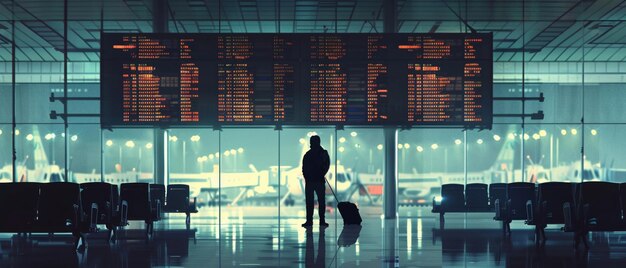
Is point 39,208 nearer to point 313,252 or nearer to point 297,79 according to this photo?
point 313,252

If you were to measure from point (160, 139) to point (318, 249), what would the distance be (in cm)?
1098

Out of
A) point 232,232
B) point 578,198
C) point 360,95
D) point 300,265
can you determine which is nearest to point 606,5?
point 360,95

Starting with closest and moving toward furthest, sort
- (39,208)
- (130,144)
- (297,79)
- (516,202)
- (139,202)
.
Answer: (39,208), (139,202), (516,202), (297,79), (130,144)

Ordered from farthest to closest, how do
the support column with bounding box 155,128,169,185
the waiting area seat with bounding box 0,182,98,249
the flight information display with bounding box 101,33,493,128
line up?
the support column with bounding box 155,128,169,185 → the flight information display with bounding box 101,33,493,128 → the waiting area seat with bounding box 0,182,98,249

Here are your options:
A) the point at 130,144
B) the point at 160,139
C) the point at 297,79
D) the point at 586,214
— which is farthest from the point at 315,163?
the point at 130,144

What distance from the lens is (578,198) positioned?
44.5ft

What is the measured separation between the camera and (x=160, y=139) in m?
22.1

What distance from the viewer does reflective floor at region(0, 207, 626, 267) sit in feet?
33.8

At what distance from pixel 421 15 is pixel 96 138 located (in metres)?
8.90

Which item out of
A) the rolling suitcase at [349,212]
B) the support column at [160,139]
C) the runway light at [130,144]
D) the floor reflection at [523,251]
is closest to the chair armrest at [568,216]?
the floor reflection at [523,251]

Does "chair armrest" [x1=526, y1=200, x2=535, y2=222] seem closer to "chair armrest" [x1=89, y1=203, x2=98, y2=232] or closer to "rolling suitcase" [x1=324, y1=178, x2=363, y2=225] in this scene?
"rolling suitcase" [x1=324, y1=178, x2=363, y2=225]

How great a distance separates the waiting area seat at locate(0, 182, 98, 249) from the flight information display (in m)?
4.82

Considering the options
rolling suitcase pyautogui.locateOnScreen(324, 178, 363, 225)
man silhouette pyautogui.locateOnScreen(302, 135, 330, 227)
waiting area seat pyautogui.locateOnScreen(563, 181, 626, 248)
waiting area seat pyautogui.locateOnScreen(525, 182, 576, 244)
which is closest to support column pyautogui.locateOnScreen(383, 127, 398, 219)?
rolling suitcase pyautogui.locateOnScreen(324, 178, 363, 225)

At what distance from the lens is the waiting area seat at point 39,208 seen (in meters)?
12.6
